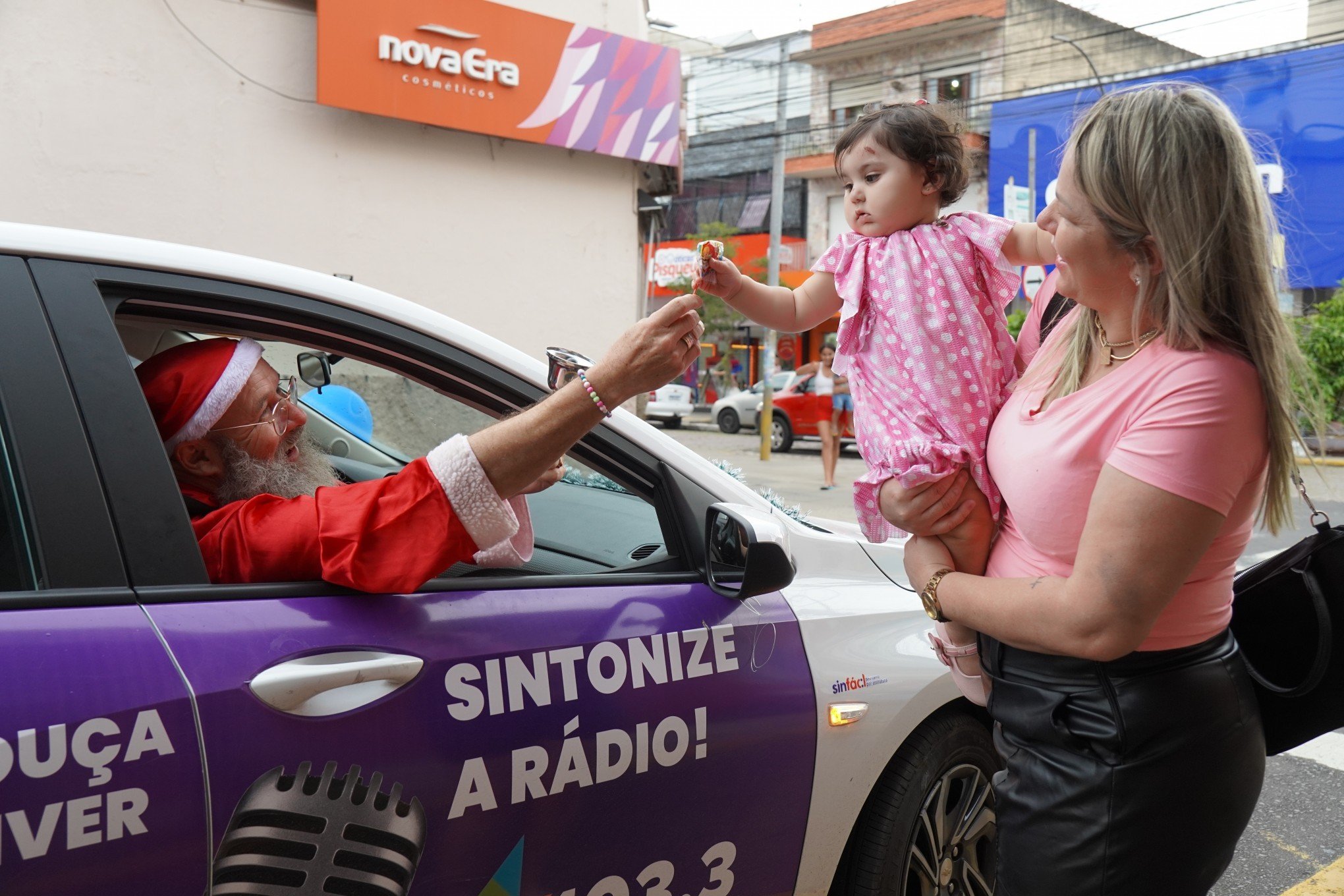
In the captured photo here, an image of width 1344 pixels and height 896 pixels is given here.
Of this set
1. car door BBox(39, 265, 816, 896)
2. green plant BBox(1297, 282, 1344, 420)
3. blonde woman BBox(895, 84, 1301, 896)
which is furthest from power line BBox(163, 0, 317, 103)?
green plant BBox(1297, 282, 1344, 420)

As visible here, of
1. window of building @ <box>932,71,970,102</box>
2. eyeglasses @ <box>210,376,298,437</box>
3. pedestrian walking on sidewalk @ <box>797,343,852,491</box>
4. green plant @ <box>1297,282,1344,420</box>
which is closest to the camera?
eyeglasses @ <box>210,376,298,437</box>

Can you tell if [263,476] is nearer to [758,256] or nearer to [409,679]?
[409,679]

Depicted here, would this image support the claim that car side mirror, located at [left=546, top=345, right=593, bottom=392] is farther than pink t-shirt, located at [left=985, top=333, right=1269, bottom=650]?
Yes

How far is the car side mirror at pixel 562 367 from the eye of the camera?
5.87 ft

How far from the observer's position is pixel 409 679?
159 centimetres

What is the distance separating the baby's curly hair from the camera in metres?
1.87

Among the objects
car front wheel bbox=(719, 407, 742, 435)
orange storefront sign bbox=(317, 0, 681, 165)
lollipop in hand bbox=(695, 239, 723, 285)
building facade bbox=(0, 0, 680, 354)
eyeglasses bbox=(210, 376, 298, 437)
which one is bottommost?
car front wheel bbox=(719, 407, 742, 435)

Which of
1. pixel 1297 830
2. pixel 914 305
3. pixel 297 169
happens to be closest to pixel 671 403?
pixel 297 169

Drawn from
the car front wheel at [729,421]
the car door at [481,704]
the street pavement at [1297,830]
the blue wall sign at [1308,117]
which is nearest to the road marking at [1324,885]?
the street pavement at [1297,830]

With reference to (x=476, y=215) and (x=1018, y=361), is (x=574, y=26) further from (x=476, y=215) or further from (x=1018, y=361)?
(x=1018, y=361)

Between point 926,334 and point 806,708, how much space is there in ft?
2.64

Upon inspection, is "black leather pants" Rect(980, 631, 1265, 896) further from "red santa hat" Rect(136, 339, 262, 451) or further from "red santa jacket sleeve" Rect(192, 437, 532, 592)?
"red santa hat" Rect(136, 339, 262, 451)

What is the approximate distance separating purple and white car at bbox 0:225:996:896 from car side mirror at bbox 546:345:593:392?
0.19 metres

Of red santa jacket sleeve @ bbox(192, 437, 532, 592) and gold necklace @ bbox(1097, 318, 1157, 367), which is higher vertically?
gold necklace @ bbox(1097, 318, 1157, 367)
